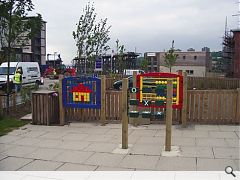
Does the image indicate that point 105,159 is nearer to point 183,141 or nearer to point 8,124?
point 183,141

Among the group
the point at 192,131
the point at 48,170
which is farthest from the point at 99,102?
the point at 48,170

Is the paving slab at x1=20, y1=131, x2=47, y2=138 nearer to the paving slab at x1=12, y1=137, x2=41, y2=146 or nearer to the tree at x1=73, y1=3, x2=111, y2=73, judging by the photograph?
the paving slab at x1=12, y1=137, x2=41, y2=146

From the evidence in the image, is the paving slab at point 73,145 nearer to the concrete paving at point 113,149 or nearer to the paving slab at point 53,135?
the concrete paving at point 113,149

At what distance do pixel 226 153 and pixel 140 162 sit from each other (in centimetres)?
178

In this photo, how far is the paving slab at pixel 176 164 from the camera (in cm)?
565

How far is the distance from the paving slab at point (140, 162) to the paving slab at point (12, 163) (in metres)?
1.87

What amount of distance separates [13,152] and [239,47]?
1428 inches

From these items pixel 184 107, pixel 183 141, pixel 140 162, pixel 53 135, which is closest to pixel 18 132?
pixel 53 135

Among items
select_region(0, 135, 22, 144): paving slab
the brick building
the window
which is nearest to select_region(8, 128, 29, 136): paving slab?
select_region(0, 135, 22, 144): paving slab

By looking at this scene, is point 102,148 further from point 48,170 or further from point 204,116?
point 204,116

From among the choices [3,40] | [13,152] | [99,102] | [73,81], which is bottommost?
[13,152]

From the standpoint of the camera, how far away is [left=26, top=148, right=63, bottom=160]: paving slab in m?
6.57

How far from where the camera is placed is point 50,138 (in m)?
8.27
